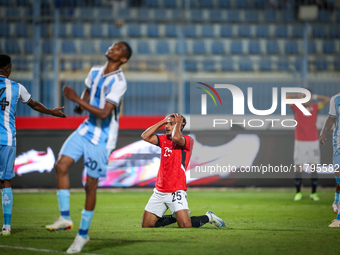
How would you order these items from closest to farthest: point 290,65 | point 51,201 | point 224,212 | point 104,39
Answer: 1. point 224,212
2. point 51,201
3. point 290,65
4. point 104,39

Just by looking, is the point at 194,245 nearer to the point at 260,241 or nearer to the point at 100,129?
the point at 260,241

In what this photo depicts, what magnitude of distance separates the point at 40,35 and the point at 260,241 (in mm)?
12306

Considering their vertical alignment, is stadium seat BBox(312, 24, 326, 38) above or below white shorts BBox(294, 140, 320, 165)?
above

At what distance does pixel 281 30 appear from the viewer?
1778 centimetres

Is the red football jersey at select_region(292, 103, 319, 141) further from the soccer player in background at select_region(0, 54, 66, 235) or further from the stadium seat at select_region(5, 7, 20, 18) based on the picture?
the stadium seat at select_region(5, 7, 20, 18)

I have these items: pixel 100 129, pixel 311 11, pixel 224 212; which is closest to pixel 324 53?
pixel 311 11

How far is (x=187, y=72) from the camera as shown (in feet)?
51.3

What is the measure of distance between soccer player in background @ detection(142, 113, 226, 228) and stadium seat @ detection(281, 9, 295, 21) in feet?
44.3

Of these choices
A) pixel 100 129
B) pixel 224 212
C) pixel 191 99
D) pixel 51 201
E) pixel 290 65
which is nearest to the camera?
pixel 100 129

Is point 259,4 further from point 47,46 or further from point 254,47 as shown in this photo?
point 47,46

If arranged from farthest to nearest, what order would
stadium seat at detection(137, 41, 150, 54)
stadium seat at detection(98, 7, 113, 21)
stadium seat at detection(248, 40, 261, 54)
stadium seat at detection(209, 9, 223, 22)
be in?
1. stadium seat at detection(209, 9, 223, 22)
2. stadium seat at detection(248, 40, 261, 54)
3. stadium seat at detection(98, 7, 113, 21)
4. stadium seat at detection(137, 41, 150, 54)

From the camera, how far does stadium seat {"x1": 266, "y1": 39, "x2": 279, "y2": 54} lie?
1755 centimetres

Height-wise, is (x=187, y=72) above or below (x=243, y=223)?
above

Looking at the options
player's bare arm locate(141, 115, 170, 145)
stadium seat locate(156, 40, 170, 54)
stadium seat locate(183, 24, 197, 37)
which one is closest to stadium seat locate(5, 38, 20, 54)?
stadium seat locate(156, 40, 170, 54)
